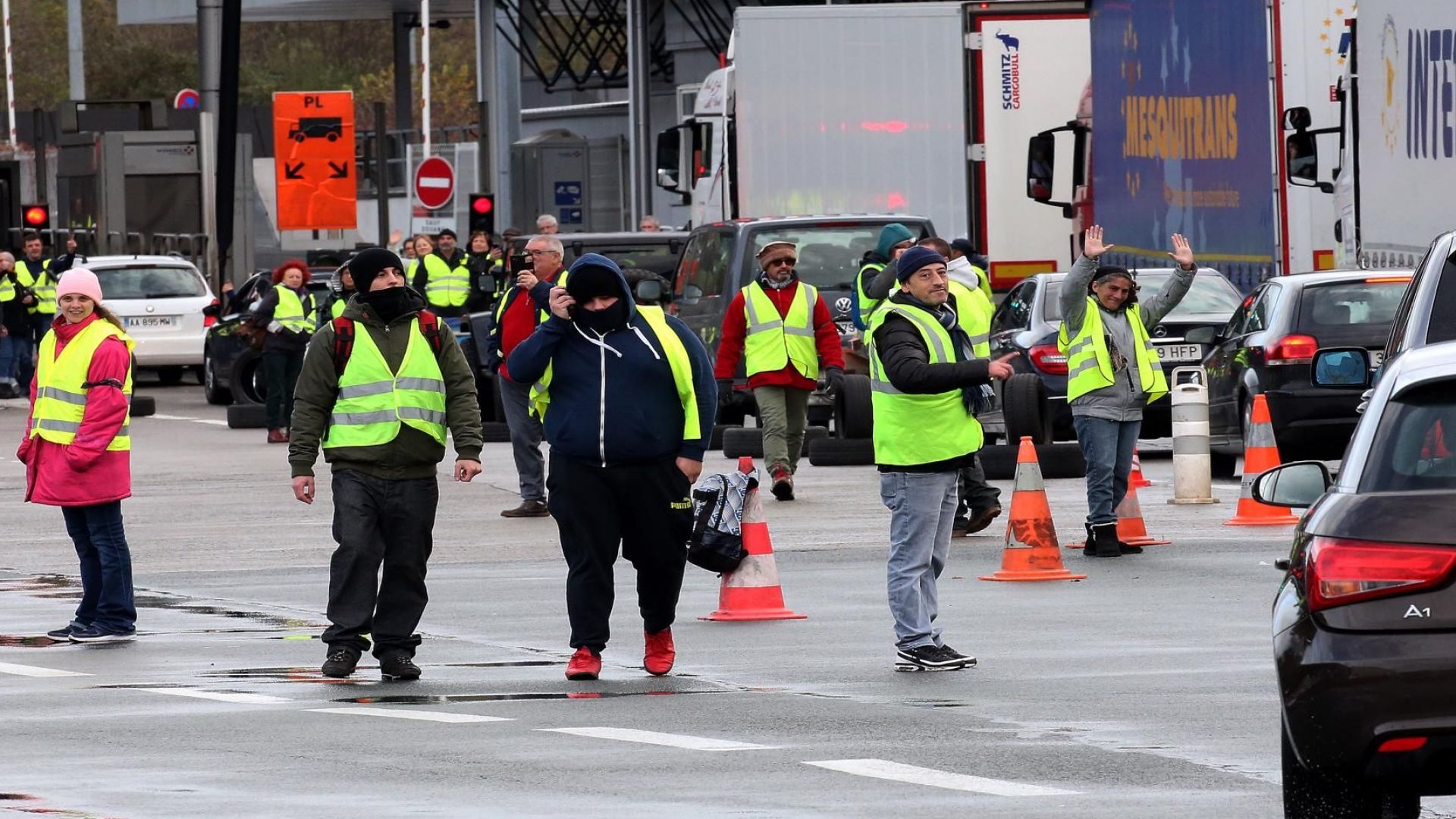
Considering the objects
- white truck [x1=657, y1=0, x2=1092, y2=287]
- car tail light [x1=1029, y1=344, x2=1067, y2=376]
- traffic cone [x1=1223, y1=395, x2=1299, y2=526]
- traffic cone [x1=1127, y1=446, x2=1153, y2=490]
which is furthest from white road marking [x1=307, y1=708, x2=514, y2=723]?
white truck [x1=657, y1=0, x2=1092, y2=287]

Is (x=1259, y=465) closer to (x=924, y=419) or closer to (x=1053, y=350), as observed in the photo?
(x=1053, y=350)

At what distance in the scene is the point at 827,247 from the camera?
23.9 meters

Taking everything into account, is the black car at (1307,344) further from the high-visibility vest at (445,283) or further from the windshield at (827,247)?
the high-visibility vest at (445,283)

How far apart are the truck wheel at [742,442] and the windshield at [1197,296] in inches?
97.9

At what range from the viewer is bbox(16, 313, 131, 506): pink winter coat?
42.7ft

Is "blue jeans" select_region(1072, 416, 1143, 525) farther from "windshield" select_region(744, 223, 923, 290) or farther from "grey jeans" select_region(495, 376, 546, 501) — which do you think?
"windshield" select_region(744, 223, 923, 290)

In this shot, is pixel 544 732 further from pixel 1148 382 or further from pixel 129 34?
pixel 129 34

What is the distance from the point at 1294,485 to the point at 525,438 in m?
11.5

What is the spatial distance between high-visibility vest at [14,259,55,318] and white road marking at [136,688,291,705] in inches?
1010

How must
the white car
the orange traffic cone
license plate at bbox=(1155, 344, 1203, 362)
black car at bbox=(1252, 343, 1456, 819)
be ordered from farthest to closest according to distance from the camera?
1. the white car
2. license plate at bbox=(1155, 344, 1203, 362)
3. the orange traffic cone
4. black car at bbox=(1252, 343, 1456, 819)

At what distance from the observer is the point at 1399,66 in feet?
54.1

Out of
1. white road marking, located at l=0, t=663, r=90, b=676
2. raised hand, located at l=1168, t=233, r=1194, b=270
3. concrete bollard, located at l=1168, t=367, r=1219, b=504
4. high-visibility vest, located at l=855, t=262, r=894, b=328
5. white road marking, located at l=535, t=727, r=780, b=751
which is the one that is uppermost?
raised hand, located at l=1168, t=233, r=1194, b=270

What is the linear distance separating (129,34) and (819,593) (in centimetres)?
8875

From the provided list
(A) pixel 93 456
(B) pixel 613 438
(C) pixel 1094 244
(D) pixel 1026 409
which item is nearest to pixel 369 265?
(B) pixel 613 438
